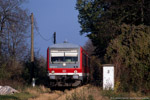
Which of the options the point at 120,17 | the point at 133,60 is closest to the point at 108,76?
the point at 133,60

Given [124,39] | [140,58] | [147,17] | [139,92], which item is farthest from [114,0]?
[139,92]

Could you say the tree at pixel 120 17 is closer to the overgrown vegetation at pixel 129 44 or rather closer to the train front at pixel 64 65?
the overgrown vegetation at pixel 129 44

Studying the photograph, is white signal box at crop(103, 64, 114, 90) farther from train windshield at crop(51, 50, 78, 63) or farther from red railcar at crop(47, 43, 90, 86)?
train windshield at crop(51, 50, 78, 63)

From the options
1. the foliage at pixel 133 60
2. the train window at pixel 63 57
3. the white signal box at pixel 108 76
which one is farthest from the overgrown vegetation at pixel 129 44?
the train window at pixel 63 57

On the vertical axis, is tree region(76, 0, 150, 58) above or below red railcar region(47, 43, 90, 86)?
above

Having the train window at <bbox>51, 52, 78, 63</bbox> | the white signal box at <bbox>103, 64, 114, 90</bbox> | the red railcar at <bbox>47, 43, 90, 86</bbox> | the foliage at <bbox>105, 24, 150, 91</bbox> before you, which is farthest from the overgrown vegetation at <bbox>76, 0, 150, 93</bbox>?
the train window at <bbox>51, 52, 78, 63</bbox>

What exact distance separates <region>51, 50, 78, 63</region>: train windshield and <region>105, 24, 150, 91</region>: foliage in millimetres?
2870

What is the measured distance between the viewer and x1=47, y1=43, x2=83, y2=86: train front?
20419 mm

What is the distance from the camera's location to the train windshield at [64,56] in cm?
2062

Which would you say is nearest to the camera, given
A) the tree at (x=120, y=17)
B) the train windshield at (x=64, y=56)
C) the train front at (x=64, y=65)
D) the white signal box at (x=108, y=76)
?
the white signal box at (x=108, y=76)

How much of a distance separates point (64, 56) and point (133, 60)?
17.1 feet

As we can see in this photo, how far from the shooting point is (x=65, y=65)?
2053 centimetres

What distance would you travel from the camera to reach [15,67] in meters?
26.4

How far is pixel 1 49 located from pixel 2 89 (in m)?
8.32
